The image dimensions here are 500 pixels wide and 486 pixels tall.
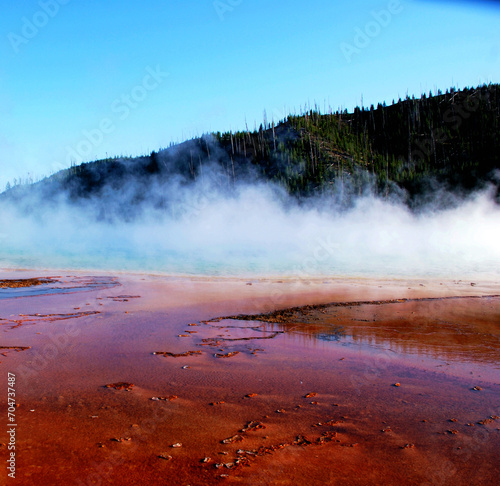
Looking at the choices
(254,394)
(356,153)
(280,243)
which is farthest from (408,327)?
(356,153)

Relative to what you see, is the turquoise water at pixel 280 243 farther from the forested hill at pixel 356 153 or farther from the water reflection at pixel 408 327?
the water reflection at pixel 408 327

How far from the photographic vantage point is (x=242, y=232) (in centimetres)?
4512

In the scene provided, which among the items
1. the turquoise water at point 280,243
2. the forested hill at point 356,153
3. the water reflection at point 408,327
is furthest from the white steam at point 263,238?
the water reflection at point 408,327

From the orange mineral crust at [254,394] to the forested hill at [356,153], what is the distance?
4259 centimetres

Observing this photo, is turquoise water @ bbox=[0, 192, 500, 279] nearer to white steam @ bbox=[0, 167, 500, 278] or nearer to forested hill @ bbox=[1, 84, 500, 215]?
white steam @ bbox=[0, 167, 500, 278]

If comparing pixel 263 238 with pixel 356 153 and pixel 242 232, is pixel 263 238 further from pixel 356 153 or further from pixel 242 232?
pixel 356 153

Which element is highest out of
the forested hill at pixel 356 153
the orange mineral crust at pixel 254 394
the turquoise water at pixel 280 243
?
the forested hill at pixel 356 153

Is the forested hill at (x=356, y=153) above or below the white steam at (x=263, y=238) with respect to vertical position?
above

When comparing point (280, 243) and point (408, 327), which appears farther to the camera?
point (280, 243)

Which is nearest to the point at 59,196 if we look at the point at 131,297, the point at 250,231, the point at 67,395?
the point at 250,231

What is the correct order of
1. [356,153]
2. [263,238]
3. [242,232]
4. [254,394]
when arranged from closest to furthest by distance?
1. [254,394]
2. [263,238]
3. [242,232]
4. [356,153]

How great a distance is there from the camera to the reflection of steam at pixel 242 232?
1972cm

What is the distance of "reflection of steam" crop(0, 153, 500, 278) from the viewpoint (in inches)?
776

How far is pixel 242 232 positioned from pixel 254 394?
40616mm
